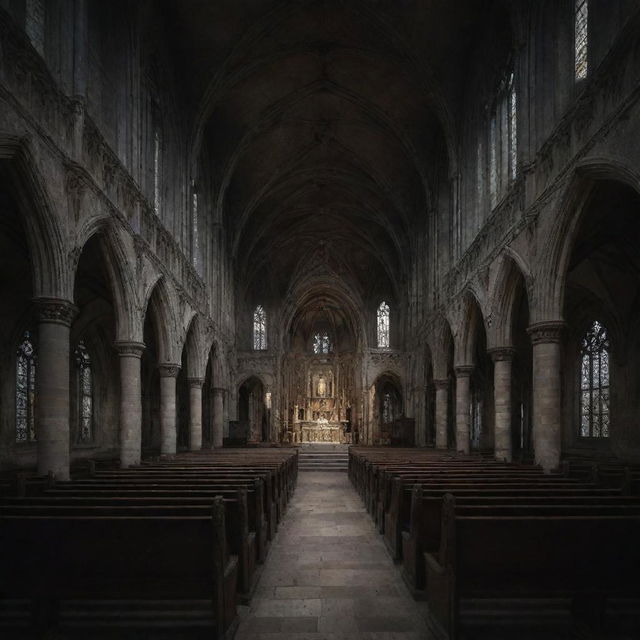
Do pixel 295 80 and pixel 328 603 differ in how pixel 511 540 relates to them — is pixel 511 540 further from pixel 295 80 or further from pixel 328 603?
pixel 295 80

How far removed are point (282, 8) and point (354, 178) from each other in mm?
14862

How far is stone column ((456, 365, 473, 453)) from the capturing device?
2325cm

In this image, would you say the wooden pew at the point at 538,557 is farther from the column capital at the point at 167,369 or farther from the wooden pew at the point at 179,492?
the column capital at the point at 167,369

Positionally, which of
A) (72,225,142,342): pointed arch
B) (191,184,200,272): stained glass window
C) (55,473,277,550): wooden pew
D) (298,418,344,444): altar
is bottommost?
(298,418,344,444): altar

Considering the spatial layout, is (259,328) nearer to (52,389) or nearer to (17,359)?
(17,359)

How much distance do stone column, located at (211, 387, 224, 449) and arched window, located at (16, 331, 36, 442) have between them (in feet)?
38.9

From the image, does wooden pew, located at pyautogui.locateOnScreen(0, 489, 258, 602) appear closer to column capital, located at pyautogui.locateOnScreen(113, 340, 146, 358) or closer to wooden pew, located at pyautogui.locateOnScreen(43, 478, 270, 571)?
wooden pew, located at pyautogui.locateOnScreen(43, 478, 270, 571)

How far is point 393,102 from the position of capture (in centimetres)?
2783

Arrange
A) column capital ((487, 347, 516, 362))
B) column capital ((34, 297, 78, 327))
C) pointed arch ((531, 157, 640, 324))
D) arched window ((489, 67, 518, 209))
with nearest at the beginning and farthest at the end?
column capital ((34, 297, 78, 327)), pointed arch ((531, 157, 640, 324)), column capital ((487, 347, 516, 362)), arched window ((489, 67, 518, 209))

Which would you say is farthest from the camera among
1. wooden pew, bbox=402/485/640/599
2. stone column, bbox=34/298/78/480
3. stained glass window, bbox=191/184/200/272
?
stained glass window, bbox=191/184/200/272

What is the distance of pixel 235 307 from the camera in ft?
138

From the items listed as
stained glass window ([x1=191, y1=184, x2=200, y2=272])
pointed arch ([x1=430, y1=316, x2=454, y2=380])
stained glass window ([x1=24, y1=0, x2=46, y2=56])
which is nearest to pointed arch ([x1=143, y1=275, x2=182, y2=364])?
stained glass window ([x1=191, y1=184, x2=200, y2=272])

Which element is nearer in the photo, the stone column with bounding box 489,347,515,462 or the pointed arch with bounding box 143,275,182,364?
the stone column with bounding box 489,347,515,462

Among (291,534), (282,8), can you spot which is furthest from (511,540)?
(282,8)
